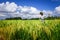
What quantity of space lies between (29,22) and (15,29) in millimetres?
212

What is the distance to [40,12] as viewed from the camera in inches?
79.2

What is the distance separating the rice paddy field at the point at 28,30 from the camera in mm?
1738

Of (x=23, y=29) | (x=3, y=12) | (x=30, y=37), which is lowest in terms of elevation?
(x=30, y=37)

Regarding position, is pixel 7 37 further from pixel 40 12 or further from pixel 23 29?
pixel 40 12

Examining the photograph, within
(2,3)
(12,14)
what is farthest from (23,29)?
(2,3)

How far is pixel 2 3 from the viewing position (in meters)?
1.94

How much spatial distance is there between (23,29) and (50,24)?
0.38 meters

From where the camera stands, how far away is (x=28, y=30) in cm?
175

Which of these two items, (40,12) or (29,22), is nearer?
(29,22)

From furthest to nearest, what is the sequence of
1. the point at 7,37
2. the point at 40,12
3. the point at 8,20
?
the point at 40,12, the point at 8,20, the point at 7,37

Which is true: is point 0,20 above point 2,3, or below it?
below

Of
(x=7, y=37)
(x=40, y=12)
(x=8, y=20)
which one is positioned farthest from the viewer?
(x=40, y=12)

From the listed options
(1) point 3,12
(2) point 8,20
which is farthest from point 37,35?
(1) point 3,12

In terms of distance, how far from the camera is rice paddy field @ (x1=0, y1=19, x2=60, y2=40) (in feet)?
5.70
